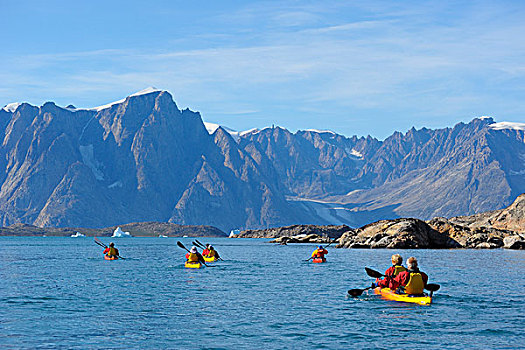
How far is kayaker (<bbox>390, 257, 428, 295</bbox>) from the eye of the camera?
128ft

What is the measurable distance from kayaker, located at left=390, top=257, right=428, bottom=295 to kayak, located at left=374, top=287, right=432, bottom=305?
0.29m

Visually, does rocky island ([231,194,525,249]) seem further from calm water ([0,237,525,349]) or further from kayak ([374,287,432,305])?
kayak ([374,287,432,305])

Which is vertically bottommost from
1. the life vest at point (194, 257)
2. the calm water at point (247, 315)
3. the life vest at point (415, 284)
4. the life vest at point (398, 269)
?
the calm water at point (247, 315)

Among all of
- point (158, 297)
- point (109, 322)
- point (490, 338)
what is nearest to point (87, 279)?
point (158, 297)

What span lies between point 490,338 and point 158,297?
2368 centimetres

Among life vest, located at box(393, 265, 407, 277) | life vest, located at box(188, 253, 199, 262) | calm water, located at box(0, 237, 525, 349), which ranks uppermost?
life vest, located at box(393, 265, 407, 277)

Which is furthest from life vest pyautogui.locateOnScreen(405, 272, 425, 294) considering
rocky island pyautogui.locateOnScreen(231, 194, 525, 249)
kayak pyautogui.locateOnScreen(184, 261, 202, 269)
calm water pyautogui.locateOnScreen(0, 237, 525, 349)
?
rocky island pyautogui.locateOnScreen(231, 194, 525, 249)

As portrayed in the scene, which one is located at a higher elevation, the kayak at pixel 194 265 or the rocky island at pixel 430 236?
the rocky island at pixel 430 236

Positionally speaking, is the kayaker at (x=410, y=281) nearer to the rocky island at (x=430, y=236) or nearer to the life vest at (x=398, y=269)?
the life vest at (x=398, y=269)

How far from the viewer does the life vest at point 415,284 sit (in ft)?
128

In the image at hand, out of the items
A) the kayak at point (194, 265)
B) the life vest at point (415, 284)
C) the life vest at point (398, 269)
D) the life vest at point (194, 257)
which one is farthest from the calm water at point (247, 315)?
the life vest at point (194, 257)

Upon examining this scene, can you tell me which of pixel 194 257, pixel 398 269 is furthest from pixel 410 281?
pixel 194 257

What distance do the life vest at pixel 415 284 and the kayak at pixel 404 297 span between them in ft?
1.27

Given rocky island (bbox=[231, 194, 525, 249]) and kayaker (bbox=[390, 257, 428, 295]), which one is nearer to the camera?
kayaker (bbox=[390, 257, 428, 295])
